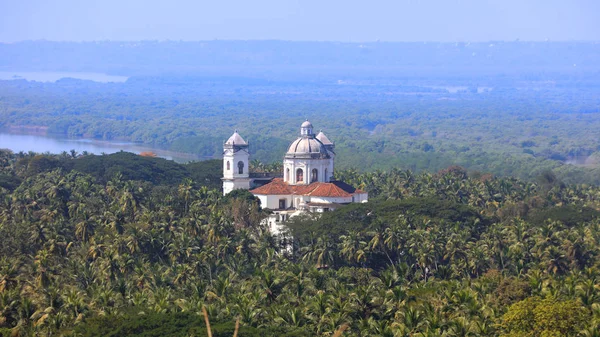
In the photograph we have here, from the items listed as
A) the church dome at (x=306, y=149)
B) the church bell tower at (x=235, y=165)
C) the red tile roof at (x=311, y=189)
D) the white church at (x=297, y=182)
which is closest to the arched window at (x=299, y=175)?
the white church at (x=297, y=182)

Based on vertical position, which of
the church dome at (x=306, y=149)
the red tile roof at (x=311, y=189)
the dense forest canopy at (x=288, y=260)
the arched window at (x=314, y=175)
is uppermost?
the church dome at (x=306, y=149)

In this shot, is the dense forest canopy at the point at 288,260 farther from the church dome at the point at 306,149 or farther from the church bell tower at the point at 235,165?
the church dome at the point at 306,149

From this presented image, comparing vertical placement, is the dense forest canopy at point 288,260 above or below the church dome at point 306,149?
below

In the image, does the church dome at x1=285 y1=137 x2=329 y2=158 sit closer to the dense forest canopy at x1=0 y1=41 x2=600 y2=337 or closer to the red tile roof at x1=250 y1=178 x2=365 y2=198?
the red tile roof at x1=250 y1=178 x2=365 y2=198

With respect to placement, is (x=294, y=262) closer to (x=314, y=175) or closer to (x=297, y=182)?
(x=297, y=182)

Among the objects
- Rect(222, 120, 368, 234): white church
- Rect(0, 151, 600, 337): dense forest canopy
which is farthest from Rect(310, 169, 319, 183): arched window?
Rect(0, 151, 600, 337): dense forest canopy

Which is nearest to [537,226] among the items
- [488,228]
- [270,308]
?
[488,228]

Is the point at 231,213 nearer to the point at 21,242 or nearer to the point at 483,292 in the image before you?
the point at 21,242

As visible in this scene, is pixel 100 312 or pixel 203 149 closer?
pixel 100 312
